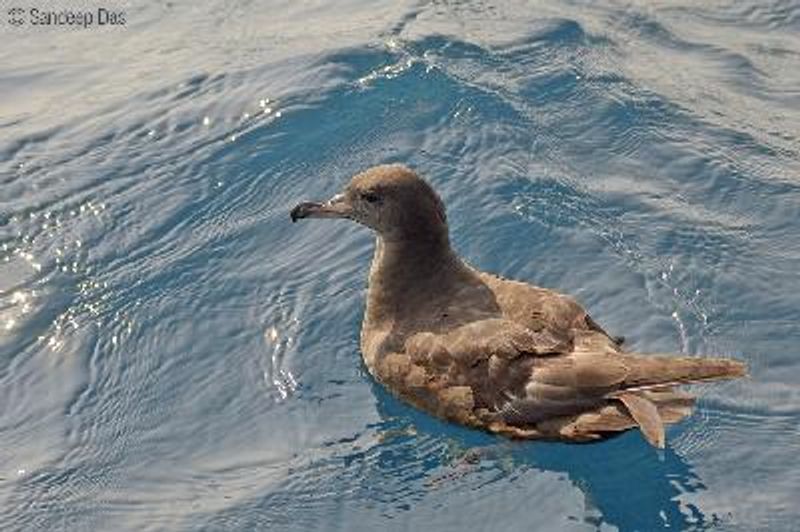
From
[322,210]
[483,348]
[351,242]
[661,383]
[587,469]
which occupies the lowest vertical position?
[587,469]

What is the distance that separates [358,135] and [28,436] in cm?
445

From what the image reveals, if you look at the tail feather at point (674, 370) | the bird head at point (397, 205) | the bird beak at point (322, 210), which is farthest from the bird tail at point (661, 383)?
the bird beak at point (322, 210)

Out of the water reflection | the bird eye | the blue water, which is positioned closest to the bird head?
the bird eye

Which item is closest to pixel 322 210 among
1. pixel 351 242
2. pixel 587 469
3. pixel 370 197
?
pixel 370 197

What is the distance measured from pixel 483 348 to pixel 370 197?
1.76 m

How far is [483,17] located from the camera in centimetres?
1404

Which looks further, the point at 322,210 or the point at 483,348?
the point at 322,210

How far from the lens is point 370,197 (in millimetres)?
9797

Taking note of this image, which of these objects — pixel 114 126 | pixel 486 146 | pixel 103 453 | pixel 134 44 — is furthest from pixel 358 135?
pixel 103 453

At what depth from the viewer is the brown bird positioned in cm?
799

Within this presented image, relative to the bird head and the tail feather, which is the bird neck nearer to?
the bird head

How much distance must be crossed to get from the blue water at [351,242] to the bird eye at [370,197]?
2.91 feet

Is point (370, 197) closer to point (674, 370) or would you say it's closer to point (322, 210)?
point (322, 210)

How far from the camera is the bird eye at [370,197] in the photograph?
9.78 meters
